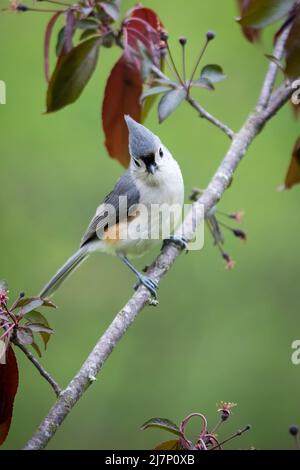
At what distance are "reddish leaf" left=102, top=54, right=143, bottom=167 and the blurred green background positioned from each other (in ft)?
5.12

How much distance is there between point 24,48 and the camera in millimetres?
4887

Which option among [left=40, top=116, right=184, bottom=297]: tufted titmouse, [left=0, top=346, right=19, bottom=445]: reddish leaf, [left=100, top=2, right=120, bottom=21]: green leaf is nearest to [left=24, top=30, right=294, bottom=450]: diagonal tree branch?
[left=40, top=116, right=184, bottom=297]: tufted titmouse

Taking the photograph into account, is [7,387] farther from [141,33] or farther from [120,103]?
[141,33]

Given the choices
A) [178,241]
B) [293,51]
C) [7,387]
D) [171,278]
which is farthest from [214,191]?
[171,278]

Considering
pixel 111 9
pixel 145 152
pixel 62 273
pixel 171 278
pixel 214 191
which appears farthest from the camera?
pixel 171 278

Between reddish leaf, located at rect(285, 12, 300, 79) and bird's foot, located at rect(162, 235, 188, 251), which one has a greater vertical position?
reddish leaf, located at rect(285, 12, 300, 79)

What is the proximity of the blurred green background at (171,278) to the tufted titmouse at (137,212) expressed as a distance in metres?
1.06

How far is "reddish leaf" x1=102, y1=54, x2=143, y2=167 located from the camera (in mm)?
2273

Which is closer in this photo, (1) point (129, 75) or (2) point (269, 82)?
(1) point (129, 75)

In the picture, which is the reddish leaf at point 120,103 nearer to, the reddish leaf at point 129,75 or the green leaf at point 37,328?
the reddish leaf at point 129,75

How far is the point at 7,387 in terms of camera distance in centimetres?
169

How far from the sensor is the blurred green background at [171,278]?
3.75 metres

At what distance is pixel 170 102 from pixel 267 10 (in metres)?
0.38

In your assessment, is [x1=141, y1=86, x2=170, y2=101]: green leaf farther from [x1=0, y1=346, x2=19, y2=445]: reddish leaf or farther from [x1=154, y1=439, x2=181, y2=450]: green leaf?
[x1=154, y1=439, x2=181, y2=450]: green leaf
